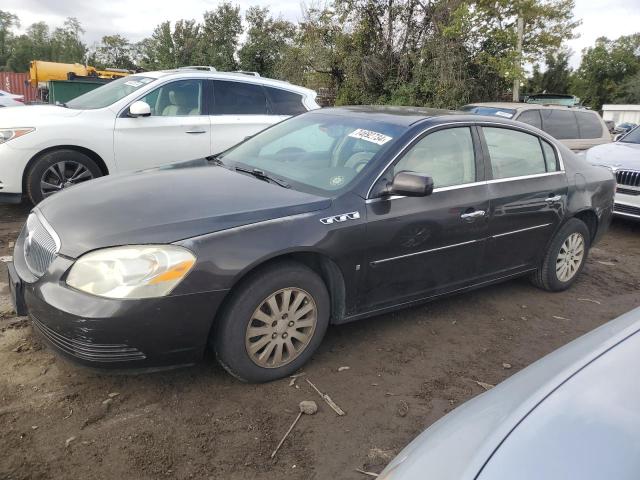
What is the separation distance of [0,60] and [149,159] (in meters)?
69.4

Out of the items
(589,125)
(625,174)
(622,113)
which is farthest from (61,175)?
(622,113)

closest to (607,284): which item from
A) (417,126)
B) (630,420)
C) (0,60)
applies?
(417,126)

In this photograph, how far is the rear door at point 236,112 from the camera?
6598 mm

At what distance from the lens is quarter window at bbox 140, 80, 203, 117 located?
20.6 ft

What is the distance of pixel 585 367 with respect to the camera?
66.2 inches

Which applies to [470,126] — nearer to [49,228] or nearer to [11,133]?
[49,228]

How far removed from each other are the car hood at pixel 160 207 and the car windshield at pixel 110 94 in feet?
10.6

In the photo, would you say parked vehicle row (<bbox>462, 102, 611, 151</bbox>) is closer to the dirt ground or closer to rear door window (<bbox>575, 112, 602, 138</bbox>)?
rear door window (<bbox>575, 112, 602, 138</bbox>)

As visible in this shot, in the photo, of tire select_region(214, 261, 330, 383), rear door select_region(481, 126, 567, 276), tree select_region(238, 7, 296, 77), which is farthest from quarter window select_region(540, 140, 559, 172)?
tree select_region(238, 7, 296, 77)

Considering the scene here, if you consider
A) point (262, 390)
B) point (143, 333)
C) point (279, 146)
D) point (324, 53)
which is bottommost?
A: point (262, 390)

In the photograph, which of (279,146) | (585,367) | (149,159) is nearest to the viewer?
(585,367)

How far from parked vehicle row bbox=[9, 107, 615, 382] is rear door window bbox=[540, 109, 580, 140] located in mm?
4867

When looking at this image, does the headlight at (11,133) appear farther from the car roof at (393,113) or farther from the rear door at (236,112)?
the car roof at (393,113)

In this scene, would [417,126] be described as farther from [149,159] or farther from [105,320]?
[149,159]
